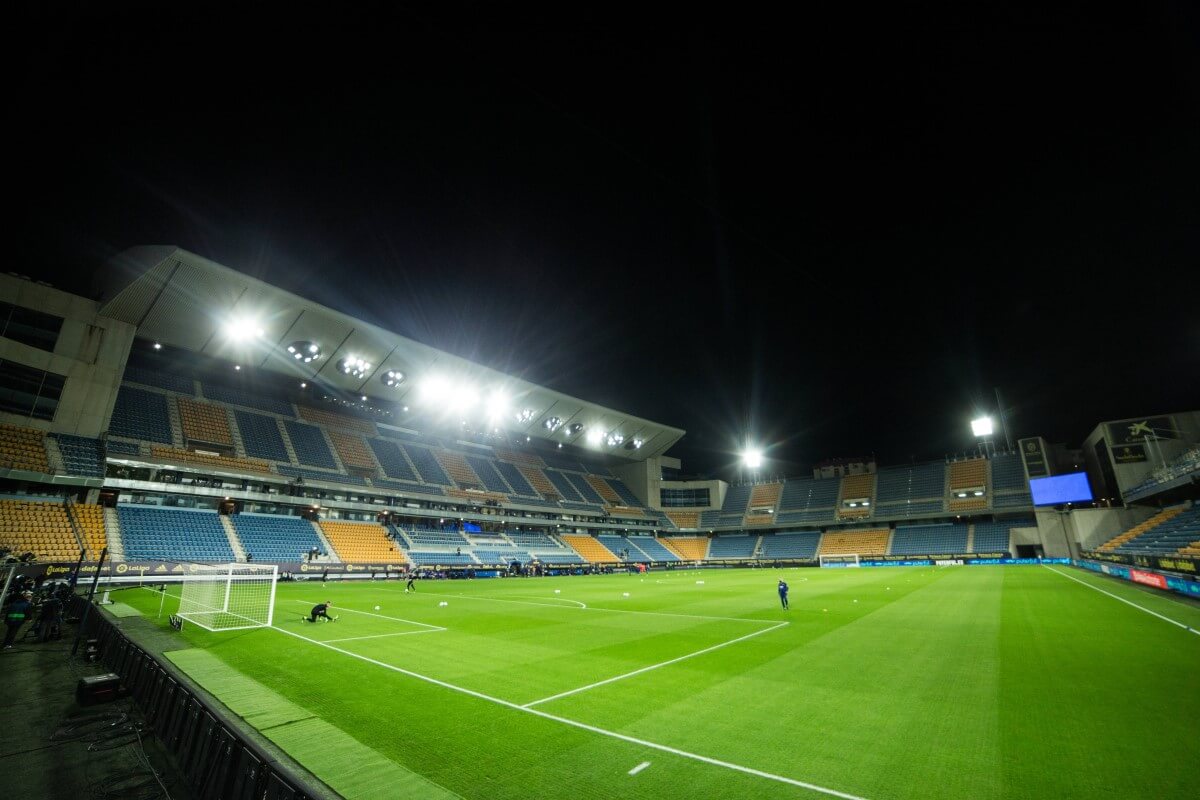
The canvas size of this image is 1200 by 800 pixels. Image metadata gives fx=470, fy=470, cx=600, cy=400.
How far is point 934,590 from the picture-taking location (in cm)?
2391

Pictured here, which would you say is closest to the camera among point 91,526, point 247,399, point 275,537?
point 91,526

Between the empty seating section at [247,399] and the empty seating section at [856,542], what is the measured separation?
208 ft

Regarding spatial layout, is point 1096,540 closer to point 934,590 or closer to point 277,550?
point 934,590

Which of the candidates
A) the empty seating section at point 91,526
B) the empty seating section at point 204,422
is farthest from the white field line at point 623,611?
the empty seating section at point 204,422

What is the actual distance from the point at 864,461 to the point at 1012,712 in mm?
72018

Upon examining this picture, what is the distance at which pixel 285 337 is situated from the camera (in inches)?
1526

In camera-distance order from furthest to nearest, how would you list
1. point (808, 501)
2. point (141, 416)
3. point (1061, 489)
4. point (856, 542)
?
point (808, 501) < point (856, 542) < point (1061, 489) < point (141, 416)

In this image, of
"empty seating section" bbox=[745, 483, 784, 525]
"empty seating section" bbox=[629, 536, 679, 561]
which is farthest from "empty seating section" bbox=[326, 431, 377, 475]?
"empty seating section" bbox=[745, 483, 784, 525]

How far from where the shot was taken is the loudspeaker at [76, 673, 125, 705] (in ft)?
23.7

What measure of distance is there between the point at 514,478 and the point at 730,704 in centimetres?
5316

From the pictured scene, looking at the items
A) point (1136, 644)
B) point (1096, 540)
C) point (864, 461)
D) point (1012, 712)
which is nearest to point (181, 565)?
point (1012, 712)

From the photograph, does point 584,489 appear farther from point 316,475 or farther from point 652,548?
point 316,475

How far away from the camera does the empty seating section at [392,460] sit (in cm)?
4678

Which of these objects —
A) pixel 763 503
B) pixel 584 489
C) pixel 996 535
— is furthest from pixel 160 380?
pixel 996 535
